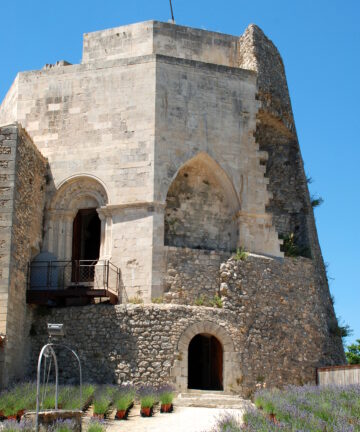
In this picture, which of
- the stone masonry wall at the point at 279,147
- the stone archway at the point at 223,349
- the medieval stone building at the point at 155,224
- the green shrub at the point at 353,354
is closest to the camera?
the stone archway at the point at 223,349

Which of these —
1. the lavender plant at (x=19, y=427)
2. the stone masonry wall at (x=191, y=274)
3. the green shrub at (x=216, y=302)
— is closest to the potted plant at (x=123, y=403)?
the lavender plant at (x=19, y=427)

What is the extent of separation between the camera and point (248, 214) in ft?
68.1

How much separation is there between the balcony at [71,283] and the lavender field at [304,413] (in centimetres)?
533

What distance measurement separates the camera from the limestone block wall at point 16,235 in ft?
58.6

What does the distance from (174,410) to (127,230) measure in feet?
17.3

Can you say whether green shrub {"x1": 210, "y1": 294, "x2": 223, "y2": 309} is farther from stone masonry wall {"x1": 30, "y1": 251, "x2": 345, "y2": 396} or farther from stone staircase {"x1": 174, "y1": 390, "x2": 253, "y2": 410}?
stone staircase {"x1": 174, "y1": 390, "x2": 253, "y2": 410}

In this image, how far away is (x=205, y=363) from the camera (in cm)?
2105

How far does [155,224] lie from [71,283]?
2.77m

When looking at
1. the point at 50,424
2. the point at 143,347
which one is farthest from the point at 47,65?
the point at 50,424

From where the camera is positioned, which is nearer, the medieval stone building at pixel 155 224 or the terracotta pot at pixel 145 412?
the terracotta pot at pixel 145 412

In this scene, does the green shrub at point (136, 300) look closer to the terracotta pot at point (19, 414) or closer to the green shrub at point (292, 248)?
the green shrub at point (292, 248)

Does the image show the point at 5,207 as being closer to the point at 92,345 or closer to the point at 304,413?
the point at 92,345

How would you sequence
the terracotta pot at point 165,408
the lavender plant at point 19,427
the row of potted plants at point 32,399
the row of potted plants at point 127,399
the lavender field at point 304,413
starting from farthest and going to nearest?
the terracotta pot at point 165,408 → the row of potted plants at point 127,399 → the row of potted plants at point 32,399 → the lavender plant at point 19,427 → the lavender field at point 304,413

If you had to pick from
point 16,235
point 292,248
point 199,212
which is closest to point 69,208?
point 16,235
